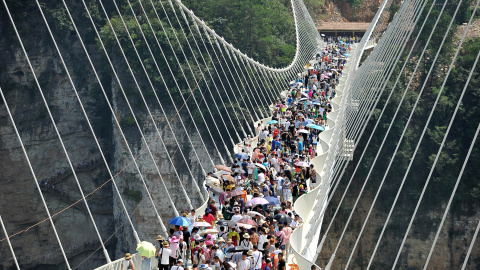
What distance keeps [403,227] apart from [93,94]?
24.7m

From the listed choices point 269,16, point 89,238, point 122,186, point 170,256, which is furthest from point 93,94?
point 170,256

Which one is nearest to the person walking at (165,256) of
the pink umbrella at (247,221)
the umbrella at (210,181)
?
the pink umbrella at (247,221)

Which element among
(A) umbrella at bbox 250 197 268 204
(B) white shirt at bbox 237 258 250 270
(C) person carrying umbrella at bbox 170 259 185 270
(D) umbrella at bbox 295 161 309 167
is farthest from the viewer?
(D) umbrella at bbox 295 161 309 167

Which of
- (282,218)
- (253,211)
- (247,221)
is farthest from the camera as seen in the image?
(253,211)

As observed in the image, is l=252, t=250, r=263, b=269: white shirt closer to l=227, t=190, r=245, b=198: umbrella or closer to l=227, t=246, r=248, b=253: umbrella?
l=227, t=246, r=248, b=253: umbrella

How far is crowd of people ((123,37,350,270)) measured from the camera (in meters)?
10.9

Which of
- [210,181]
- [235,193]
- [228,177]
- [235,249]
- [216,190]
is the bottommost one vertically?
[228,177]

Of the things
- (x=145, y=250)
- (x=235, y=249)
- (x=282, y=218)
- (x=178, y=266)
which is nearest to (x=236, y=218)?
(x=282, y=218)

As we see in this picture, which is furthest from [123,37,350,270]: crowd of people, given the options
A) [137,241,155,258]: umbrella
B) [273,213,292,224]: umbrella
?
[137,241,155,258]: umbrella

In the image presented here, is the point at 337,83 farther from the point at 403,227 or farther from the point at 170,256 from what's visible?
the point at 170,256

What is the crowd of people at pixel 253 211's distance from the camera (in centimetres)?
1091

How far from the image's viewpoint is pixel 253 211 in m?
13.2

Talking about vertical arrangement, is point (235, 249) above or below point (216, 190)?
above

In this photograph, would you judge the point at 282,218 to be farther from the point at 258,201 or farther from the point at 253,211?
the point at 258,201
